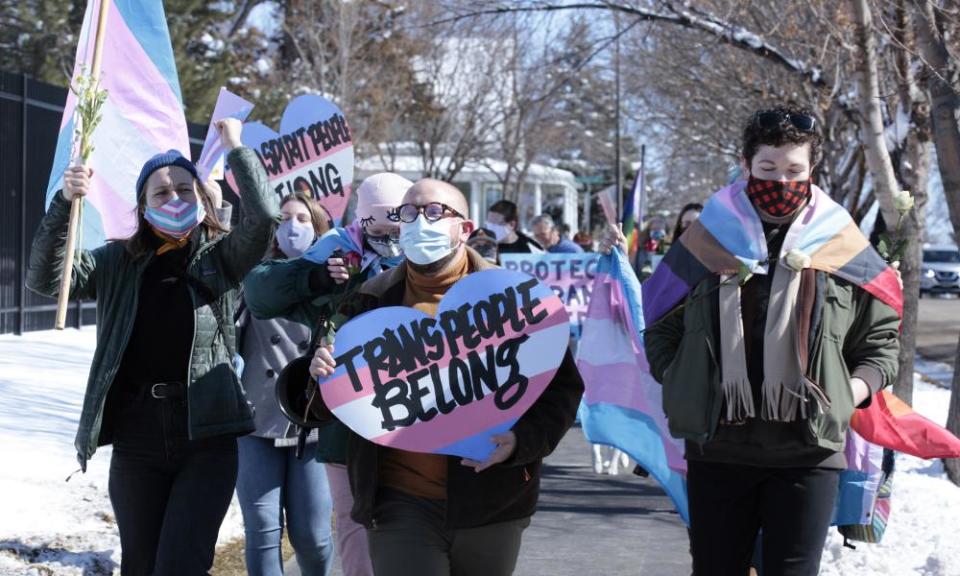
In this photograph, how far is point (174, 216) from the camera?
4531mm

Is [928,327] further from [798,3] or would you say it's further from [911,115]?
[911,115]

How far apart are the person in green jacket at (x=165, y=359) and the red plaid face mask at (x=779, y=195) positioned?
1.63m

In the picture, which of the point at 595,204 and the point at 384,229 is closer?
the point at 384,229

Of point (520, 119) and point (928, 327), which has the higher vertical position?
point (520, 119)

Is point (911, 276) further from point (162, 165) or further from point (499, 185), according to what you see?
point (499, 185)

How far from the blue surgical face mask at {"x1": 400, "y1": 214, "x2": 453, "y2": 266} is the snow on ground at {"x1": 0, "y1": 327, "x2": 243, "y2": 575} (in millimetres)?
2804

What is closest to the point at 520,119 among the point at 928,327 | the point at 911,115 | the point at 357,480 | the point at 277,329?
the point at 928,327

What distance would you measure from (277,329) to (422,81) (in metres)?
24.8

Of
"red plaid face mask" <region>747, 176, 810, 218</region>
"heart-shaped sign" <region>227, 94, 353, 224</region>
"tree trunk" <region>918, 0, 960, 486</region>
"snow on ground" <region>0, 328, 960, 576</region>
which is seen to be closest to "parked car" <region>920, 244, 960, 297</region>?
Answer: "snow on ground" <region>0, 328, 960, 576</region>

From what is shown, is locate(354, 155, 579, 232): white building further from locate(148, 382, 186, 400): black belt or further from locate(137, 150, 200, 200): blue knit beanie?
locate(148, 382, 186, 400): black belt

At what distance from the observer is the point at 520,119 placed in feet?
96.7

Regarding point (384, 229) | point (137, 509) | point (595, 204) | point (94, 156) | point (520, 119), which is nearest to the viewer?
point (137, 509)

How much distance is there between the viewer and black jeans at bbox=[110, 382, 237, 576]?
4.37 meters

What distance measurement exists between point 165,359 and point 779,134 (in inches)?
85.5
